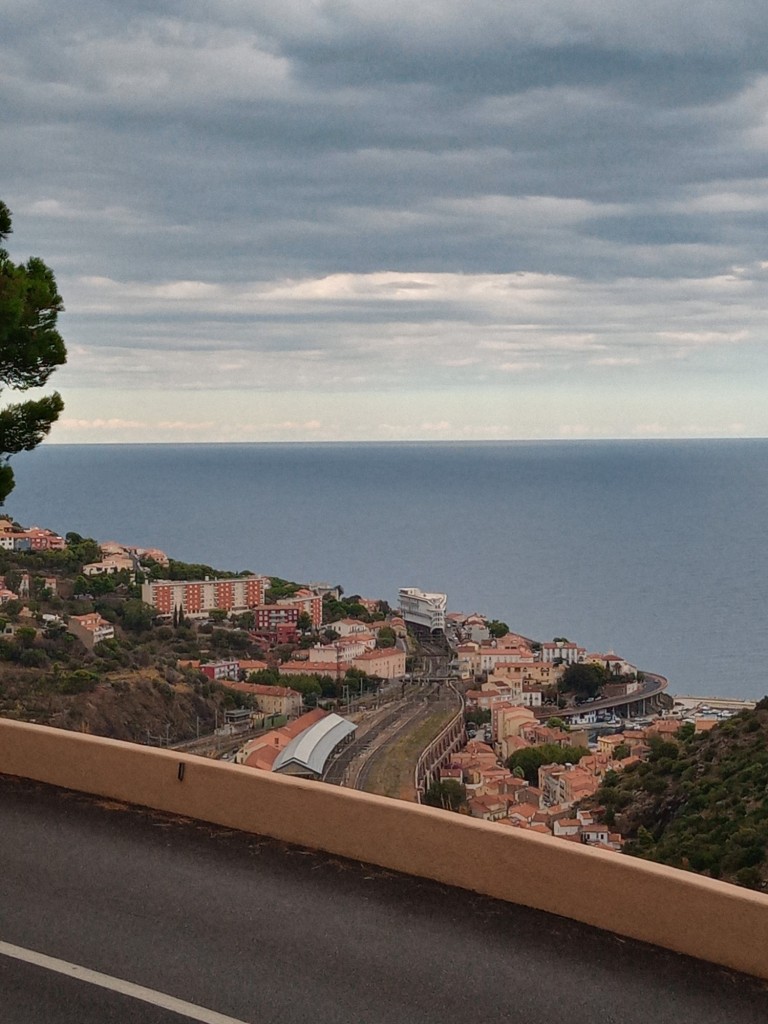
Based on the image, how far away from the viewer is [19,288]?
25.6ft

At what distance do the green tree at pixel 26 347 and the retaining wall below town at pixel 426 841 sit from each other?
9.11ft

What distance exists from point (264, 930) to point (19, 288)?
195 inches

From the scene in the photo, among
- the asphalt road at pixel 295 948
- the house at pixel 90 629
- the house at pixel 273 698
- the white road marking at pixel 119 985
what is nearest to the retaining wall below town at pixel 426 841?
the asphalt road at pixel 295 948

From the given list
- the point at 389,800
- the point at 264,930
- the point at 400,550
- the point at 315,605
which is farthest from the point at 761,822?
the point at 400,550

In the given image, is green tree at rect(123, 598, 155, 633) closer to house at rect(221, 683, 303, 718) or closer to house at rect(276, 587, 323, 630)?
house at rect(221, 683, 303, 718)

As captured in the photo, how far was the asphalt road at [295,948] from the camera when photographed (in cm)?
428

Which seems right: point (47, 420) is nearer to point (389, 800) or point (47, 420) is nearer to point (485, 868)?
point (389, 800)

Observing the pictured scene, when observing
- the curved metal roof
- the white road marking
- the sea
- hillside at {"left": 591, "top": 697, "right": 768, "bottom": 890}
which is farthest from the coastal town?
the sea

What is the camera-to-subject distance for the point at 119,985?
4.38 meters

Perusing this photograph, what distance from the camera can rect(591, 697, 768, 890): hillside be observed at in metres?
12.1

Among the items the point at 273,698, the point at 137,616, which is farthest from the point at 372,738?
the point at 137,616

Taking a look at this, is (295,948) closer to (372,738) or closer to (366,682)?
(372,738)

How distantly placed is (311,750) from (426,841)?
16.8 ft

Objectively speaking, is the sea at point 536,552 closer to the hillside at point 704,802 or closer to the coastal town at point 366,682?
the coastal town at point 366,682
